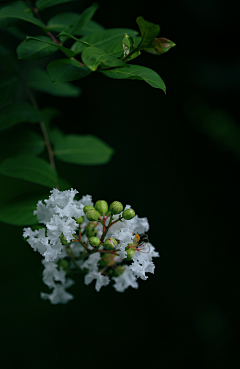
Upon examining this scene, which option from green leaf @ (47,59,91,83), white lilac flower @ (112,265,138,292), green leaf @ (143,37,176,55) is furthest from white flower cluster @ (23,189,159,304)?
green leaf @ (143,37,176,55)

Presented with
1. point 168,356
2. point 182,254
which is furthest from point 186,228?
point 168,356

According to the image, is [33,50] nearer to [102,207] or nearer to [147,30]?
[147,30]

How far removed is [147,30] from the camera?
697mm

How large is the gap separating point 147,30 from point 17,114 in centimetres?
64

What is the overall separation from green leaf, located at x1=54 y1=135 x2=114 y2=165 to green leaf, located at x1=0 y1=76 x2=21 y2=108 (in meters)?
0.33

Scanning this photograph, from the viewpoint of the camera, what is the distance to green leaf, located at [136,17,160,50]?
684mm

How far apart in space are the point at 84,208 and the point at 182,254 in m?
2.00

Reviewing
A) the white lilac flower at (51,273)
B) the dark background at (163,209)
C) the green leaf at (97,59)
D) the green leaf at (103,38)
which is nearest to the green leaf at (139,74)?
the green leaf at (97,59)

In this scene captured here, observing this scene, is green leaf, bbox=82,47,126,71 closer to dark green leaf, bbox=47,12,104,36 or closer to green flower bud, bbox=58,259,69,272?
dark green leaf, bbox=47,12,104,36

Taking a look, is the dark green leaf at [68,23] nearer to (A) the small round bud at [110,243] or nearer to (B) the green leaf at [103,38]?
(B) the green leaf at [103,38]

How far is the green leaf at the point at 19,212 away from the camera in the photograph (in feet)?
3.28

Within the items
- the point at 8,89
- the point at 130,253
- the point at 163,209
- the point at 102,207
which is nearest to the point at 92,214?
the point at 102,207

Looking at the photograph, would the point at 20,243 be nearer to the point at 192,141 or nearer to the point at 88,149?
the point at 88,149

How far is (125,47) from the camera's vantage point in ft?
2.40
